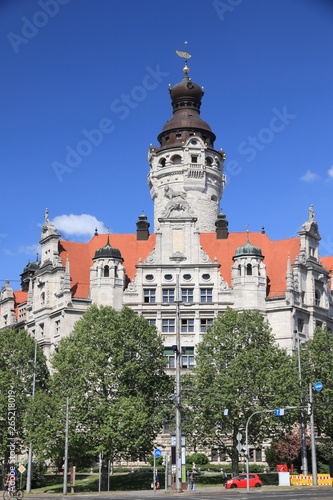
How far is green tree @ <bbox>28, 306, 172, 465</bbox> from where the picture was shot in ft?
227

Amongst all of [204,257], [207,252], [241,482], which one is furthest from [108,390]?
[207,252]

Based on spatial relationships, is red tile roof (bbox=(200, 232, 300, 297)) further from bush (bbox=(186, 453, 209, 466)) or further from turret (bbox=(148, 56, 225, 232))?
bush (bbox=(186, 453, 209, 466))

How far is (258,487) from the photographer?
6600cm

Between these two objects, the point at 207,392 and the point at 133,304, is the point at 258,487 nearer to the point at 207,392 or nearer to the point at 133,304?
the point at 207,392

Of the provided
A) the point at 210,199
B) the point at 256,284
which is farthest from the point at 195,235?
the point at 210,199

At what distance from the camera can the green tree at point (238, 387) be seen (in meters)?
73.2

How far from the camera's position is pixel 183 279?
96625 millimetres

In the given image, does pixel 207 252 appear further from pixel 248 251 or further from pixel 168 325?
pixel 168 325

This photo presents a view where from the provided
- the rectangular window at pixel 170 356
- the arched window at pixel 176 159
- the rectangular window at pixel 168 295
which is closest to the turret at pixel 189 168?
the arched window at pixel 176 159

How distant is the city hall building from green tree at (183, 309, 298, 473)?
1413cm

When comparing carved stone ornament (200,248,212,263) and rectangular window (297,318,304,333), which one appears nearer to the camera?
rectangular window (297,318,304,333)

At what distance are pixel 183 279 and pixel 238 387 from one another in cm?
2469

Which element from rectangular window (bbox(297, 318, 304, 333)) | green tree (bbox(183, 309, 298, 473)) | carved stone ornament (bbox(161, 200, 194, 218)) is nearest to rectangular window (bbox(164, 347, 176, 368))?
green tree (bbox(183, 309, 298, 473))

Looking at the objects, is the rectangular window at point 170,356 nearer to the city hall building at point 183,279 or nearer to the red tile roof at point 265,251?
the city hall building at point 183,279
